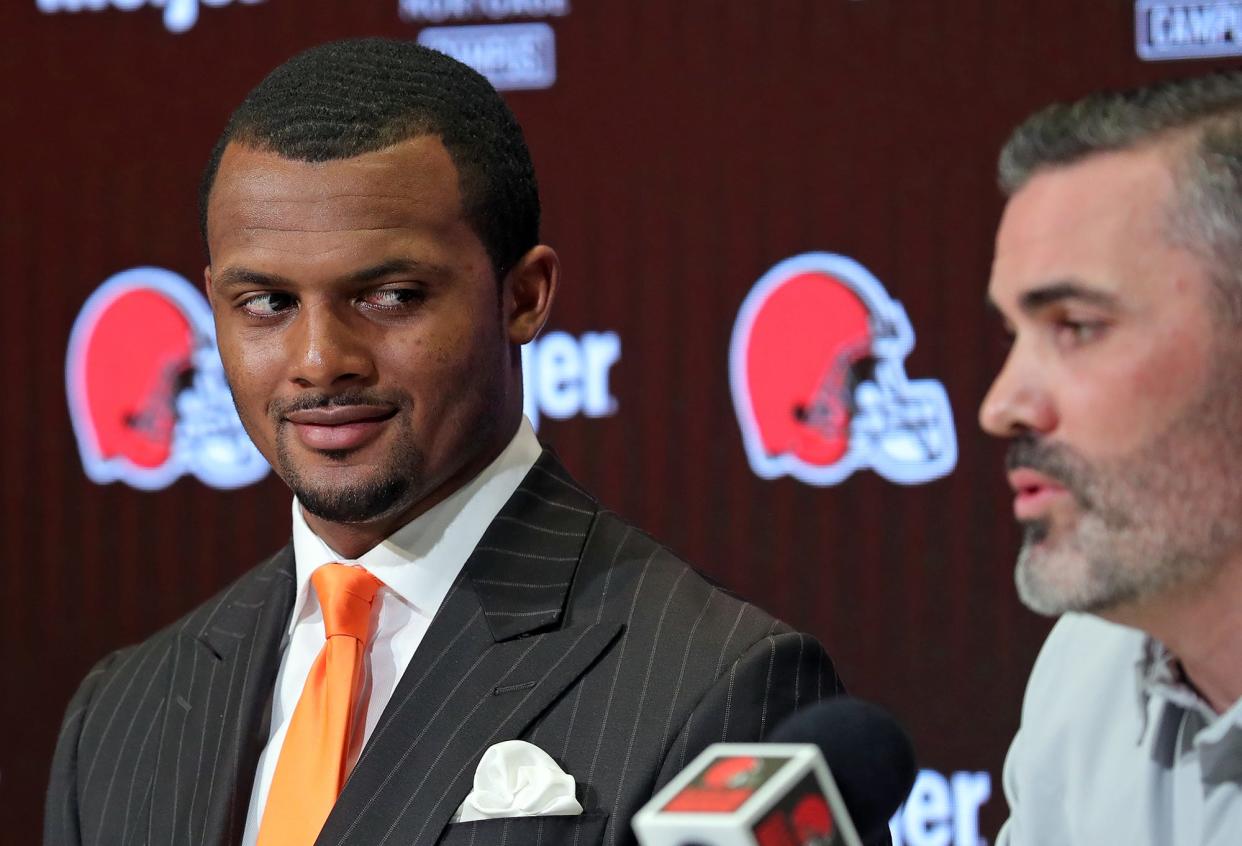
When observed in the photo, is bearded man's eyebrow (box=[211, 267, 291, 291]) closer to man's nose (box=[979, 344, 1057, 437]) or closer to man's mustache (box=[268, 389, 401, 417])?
man's mustache (box=[268, 389, 401, 417])

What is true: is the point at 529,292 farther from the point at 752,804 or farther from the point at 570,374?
the point at 570,374

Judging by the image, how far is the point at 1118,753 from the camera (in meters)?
1.27

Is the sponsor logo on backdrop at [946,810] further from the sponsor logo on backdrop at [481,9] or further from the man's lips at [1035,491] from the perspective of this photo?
the man's lips at [1035,491]

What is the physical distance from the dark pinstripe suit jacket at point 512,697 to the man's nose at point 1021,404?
36 cm

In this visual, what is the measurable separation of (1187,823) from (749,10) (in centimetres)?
159

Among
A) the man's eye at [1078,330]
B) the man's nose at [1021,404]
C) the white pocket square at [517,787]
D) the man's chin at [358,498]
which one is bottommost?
the white pocket square at [517,787]

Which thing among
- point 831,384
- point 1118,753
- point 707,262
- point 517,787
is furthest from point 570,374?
point 1118,753

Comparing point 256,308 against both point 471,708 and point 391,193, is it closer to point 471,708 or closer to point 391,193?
point 391,193

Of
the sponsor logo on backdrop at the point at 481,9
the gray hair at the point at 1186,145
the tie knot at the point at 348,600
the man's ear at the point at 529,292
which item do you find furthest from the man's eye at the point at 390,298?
the sponsor logo on backdrop at the point at 481,9

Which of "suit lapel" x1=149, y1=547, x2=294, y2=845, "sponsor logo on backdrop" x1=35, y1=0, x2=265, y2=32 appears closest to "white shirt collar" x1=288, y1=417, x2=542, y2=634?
"suit lapel" x1=149, y1=547, x2=294, y2=845

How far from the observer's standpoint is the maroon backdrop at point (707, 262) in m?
2.43

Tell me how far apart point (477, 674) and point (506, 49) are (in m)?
1.37

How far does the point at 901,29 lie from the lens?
2.46m

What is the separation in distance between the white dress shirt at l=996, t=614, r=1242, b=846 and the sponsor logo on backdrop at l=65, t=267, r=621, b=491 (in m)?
1.56
